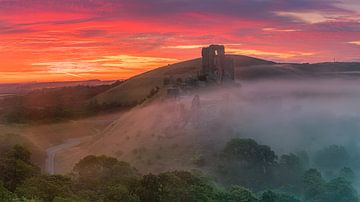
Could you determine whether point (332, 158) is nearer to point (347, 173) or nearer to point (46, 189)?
point (347, 173)

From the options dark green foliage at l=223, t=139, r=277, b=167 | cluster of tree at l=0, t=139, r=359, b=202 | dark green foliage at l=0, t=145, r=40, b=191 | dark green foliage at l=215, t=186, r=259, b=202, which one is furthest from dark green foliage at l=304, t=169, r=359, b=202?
dark green foliage at l=0, t=145, r=40, b=191

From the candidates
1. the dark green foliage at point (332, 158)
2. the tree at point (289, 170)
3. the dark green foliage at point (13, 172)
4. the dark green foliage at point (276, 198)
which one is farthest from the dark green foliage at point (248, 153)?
the dark green foliage at point (13, 172)

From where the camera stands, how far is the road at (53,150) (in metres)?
132

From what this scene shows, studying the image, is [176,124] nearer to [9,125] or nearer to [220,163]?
[220,163]

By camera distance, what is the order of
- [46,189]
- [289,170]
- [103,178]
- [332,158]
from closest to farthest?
[46,189], [103,178], [289,170], [332,158]

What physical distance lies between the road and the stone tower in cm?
4696

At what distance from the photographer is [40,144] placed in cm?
16650

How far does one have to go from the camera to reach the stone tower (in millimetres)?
171375

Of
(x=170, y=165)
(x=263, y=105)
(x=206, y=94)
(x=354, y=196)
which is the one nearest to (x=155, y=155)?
Result: (x=170, y=165)

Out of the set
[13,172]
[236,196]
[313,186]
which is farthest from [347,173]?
[13,172]

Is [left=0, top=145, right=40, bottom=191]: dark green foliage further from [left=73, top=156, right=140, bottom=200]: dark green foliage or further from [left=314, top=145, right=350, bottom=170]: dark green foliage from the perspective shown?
[left=314, top=145, right=350, bottom=170]: dark green foliage

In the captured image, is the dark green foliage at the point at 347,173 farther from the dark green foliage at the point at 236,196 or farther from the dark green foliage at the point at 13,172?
the dark green foliage at the point at 13,172

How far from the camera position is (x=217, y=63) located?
17250 centimetres

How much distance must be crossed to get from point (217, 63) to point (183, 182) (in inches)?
3330
